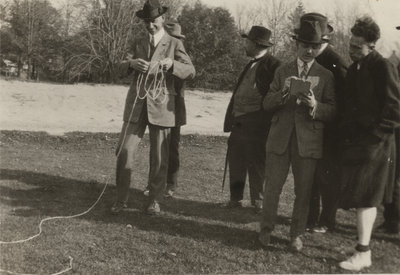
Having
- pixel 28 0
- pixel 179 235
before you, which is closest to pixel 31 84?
pixel 28 0

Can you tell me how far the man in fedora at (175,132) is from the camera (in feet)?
23.4

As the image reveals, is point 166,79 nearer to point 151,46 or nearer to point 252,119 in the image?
point 151,46

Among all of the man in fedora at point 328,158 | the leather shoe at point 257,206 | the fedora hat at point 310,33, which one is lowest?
the leather shoe at point 257,206

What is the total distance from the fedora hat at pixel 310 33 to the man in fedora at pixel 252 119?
1.47m

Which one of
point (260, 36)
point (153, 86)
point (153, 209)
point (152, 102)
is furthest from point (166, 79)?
point (153, 209)

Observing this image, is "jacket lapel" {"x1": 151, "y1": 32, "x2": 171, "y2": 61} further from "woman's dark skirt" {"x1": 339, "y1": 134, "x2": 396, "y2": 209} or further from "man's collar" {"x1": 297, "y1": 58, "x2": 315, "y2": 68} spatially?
"woman's dark skirt" {"x1": 339, "y1": 134, "x2": 396, "y2": 209}

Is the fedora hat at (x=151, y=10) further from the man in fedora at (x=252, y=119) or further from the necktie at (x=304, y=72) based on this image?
the necktie at (x=304, y=72)

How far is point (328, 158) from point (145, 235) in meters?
2.09

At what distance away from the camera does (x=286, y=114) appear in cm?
493

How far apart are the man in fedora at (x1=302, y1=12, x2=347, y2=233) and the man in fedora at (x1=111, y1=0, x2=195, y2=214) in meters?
1.68

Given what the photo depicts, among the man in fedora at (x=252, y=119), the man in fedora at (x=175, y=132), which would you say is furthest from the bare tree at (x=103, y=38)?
the man in fedora at (x=252, y=119)

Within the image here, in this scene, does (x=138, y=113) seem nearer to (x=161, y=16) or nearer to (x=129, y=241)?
(x=161, y=16)

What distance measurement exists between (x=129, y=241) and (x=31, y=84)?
46.7 feet

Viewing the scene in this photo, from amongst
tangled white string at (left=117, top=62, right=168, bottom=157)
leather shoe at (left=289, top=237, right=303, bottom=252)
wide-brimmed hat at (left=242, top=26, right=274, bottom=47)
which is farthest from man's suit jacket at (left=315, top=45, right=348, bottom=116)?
tangled white string at (left=117, top=62, right=168, bottom=157)
